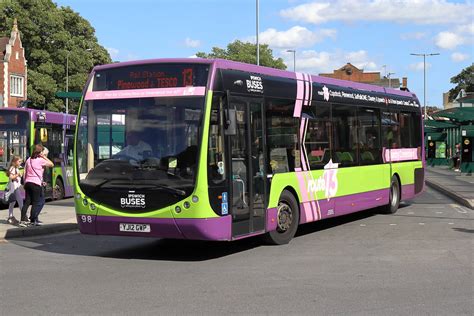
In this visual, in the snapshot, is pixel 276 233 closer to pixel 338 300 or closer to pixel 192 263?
pixel 192 263

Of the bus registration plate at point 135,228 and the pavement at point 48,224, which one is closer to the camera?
the bus registration plate at point 135,228

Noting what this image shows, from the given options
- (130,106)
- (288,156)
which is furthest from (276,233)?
(130,106)

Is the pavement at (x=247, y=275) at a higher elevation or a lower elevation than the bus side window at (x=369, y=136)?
lower

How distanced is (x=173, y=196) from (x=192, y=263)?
1.08 meters

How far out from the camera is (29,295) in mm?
6895

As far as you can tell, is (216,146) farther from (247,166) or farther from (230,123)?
(247,166)

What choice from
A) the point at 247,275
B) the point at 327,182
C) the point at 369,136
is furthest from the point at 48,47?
the point at 247,275

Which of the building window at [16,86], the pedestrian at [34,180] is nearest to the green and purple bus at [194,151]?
the pedestrian at [34,180]

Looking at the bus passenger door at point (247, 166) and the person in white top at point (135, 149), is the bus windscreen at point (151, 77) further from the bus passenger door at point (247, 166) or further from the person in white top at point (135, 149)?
the person in white top at point (135, 149)

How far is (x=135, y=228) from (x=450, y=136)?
129ft

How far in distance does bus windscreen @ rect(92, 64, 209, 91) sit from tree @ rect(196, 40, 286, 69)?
88.0m

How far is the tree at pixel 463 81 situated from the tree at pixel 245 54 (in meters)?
32.0

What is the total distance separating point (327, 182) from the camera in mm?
11938

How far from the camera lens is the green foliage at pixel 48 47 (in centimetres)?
5881
